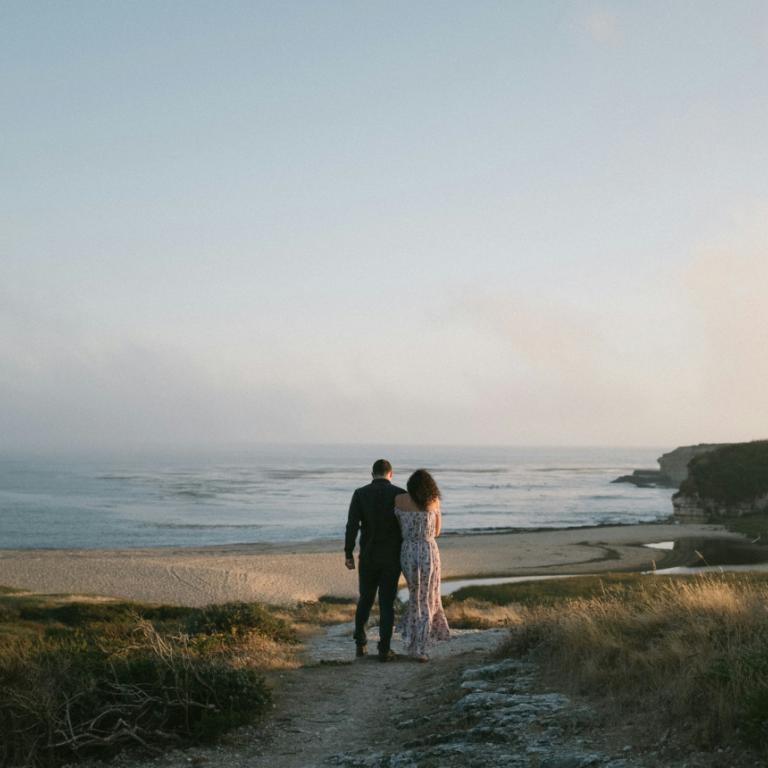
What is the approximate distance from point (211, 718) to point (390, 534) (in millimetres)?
3715

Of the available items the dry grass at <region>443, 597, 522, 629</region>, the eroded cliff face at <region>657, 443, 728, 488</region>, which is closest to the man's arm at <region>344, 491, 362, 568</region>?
the dry grass at <region>443, 597, 522, 629</region>

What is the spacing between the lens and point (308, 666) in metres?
→ 11.4

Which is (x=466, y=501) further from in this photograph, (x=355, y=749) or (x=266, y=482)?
(x=355, y=749)

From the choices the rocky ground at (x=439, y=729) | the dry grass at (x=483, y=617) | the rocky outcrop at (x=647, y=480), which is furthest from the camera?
the rocky outcrop at (x=647, y=480)

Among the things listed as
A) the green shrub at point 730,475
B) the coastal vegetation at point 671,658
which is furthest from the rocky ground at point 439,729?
the green shrub at point 730,475

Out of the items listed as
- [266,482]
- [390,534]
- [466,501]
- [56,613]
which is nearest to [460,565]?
[56,613]

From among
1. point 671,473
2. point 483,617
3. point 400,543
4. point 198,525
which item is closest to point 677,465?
point 671,473

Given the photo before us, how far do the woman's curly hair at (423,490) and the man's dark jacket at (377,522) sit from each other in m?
0.19

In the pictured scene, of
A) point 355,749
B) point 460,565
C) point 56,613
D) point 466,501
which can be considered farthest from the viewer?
point 466,501

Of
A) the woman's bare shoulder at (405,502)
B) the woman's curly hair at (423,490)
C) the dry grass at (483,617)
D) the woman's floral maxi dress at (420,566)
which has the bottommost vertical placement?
the dry grass at (483,617)

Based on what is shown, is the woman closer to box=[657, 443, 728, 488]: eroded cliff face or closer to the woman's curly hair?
the woman's curly hair

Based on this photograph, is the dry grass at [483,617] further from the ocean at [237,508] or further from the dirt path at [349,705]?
the ocean at [237,508]

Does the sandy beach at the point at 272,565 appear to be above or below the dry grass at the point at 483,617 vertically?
below

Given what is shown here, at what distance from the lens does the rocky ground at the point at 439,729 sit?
6.27 meters
